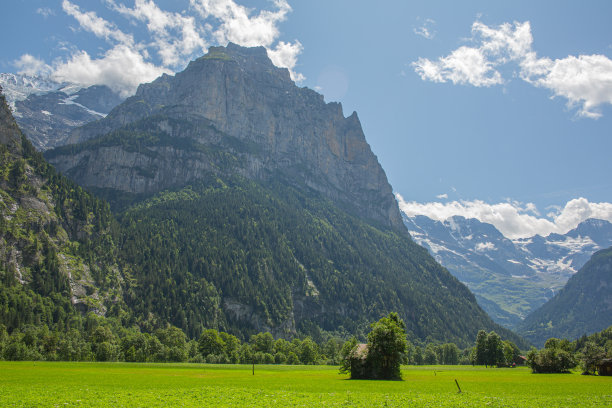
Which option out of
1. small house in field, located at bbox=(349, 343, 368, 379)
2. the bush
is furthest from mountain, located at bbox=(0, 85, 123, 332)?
the bush

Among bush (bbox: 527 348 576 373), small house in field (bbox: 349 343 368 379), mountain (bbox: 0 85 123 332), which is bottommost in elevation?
bush (bbox: 527 348 576 373)

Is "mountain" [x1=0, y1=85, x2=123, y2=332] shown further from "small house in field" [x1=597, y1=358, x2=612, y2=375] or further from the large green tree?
"small house in field" [x1=597, y1=358, x2=612, y2=375]

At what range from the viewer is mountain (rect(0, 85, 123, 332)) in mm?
141625

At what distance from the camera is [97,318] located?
158m

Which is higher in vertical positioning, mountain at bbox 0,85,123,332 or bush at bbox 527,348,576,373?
mountain at bbox 0,85,123,332

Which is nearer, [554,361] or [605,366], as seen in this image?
[605,366]

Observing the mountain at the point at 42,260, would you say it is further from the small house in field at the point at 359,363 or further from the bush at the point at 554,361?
the bush at the point at 554,361

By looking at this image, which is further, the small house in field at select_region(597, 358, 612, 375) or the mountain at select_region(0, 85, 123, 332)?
the mountain at select_region(0, 85, 123, 332)

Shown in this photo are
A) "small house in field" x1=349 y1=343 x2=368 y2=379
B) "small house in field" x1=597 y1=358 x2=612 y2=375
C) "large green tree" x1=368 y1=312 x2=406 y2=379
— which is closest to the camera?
"large green tree" x1=368 y1=312 x2=406 y2=379

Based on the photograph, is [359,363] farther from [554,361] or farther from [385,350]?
[554,361]

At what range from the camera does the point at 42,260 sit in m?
161

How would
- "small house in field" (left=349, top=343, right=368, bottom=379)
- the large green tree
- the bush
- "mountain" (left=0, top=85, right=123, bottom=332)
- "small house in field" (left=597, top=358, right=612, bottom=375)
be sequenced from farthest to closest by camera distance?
1. "mountain" (left=0, top=85, right=123, bottom=332)
2. the bush
3. "small house in field" (left=597, top=358, right=612, bottom=375)
4. "small house in field" (left=349, top=343, right=368, bottom=379)
5. the large green tree

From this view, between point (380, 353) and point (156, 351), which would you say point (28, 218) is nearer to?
point (156, 351)

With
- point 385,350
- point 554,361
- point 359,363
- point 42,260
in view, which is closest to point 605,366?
point 554,361
